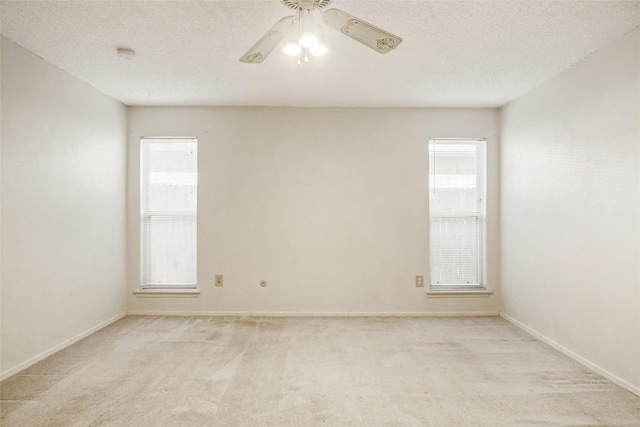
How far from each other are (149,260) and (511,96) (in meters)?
4.36

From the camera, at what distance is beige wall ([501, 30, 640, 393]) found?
2480 mm

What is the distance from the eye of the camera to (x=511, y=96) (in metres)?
3.84

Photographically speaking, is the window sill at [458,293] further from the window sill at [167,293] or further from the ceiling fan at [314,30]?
the ceiling fan at [314,30]

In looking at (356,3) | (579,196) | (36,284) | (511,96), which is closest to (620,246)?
(579,196)

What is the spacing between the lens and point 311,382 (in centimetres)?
256

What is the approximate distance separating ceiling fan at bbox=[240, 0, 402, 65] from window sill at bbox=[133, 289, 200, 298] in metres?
3.06

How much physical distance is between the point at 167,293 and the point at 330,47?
3166 mm

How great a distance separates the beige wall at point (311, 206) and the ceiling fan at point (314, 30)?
2.31 metres

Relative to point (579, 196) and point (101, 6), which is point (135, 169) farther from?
point (579, 196)

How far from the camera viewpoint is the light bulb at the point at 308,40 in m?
1.75

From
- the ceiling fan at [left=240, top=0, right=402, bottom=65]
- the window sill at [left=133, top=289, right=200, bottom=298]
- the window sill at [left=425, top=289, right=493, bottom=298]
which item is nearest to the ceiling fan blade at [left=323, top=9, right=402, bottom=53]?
the ceiling fan at [left=240, top=0, right=402, bottom=65]

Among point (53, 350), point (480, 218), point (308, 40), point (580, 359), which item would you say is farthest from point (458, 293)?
point (53, 350)

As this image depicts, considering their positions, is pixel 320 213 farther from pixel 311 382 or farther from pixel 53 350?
pixel 53 350

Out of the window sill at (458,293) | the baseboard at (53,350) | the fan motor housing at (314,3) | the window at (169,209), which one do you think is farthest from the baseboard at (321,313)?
the fan motor housing at (314,3)
